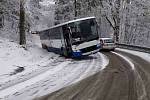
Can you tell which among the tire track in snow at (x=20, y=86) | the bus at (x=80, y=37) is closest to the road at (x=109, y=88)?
the tire track in snow at (x=20, y=86)

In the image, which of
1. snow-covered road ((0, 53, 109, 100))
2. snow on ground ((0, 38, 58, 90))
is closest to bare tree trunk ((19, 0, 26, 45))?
snow on ground ((0, 38, 58, 90))

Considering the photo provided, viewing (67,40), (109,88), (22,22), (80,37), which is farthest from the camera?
(22,22)

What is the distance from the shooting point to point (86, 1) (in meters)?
52.6

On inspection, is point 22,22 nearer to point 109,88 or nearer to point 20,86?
point 20,86

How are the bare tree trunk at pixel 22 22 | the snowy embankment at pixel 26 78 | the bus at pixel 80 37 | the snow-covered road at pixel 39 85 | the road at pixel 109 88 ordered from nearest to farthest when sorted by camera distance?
the road at pixel 109 88 → the snow-covered road at pixel 39 85 → the snowy embankment at pixel 26 78 → the bus at pixel 80 37 → the bare tree trunk at pixel 22 22

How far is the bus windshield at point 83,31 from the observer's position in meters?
22.5

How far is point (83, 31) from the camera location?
22594mm

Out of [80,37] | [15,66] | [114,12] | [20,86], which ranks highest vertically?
[114,12]

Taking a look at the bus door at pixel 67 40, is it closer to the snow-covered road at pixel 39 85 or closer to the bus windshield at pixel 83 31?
the bus windshield at pixel 83 31

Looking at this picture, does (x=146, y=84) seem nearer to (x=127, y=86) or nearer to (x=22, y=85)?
(x=127, y=86)

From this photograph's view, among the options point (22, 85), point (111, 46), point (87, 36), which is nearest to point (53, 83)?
point (22, 85)

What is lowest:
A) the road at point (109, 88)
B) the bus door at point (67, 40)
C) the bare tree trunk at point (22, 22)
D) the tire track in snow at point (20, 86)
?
the tire track in snow at point (20, 86)

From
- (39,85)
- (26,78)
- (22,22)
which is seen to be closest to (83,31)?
(22,22)

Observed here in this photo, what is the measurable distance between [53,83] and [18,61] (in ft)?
25.4
